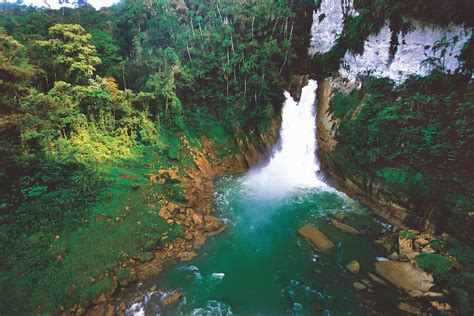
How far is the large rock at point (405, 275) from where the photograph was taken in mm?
8766

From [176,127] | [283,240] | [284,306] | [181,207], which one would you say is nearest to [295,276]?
[284,306]

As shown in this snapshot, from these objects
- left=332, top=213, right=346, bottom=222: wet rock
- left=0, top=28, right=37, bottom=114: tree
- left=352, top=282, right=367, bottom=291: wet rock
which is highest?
left=0, top=28, right=37, bottom=114: tree

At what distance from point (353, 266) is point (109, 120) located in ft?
50.2

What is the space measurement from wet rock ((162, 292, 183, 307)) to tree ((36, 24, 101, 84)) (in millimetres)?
13264

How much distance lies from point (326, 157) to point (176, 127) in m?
11.3

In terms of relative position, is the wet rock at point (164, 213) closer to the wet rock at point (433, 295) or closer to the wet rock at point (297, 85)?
the wet rock at point (433, 295)

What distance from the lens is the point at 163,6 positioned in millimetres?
22797

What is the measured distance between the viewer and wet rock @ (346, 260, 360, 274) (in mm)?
9672

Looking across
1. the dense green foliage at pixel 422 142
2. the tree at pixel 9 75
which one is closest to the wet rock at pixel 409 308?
the dense green foliage at pixel 422 142

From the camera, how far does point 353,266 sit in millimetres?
9820

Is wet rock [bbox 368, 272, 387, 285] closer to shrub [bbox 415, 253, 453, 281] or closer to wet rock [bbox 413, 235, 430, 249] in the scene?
shrub [bbox 415, 253, 453, 281]

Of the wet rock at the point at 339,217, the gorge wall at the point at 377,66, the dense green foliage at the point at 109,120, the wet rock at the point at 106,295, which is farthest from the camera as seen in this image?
the wet rock at the point at 339,217

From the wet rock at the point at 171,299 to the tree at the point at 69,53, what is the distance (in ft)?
43.5

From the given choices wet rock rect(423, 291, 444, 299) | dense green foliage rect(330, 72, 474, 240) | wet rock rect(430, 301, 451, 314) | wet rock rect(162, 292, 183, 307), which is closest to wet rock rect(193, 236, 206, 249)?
wet rock rect(162, 292, 183, 307)
